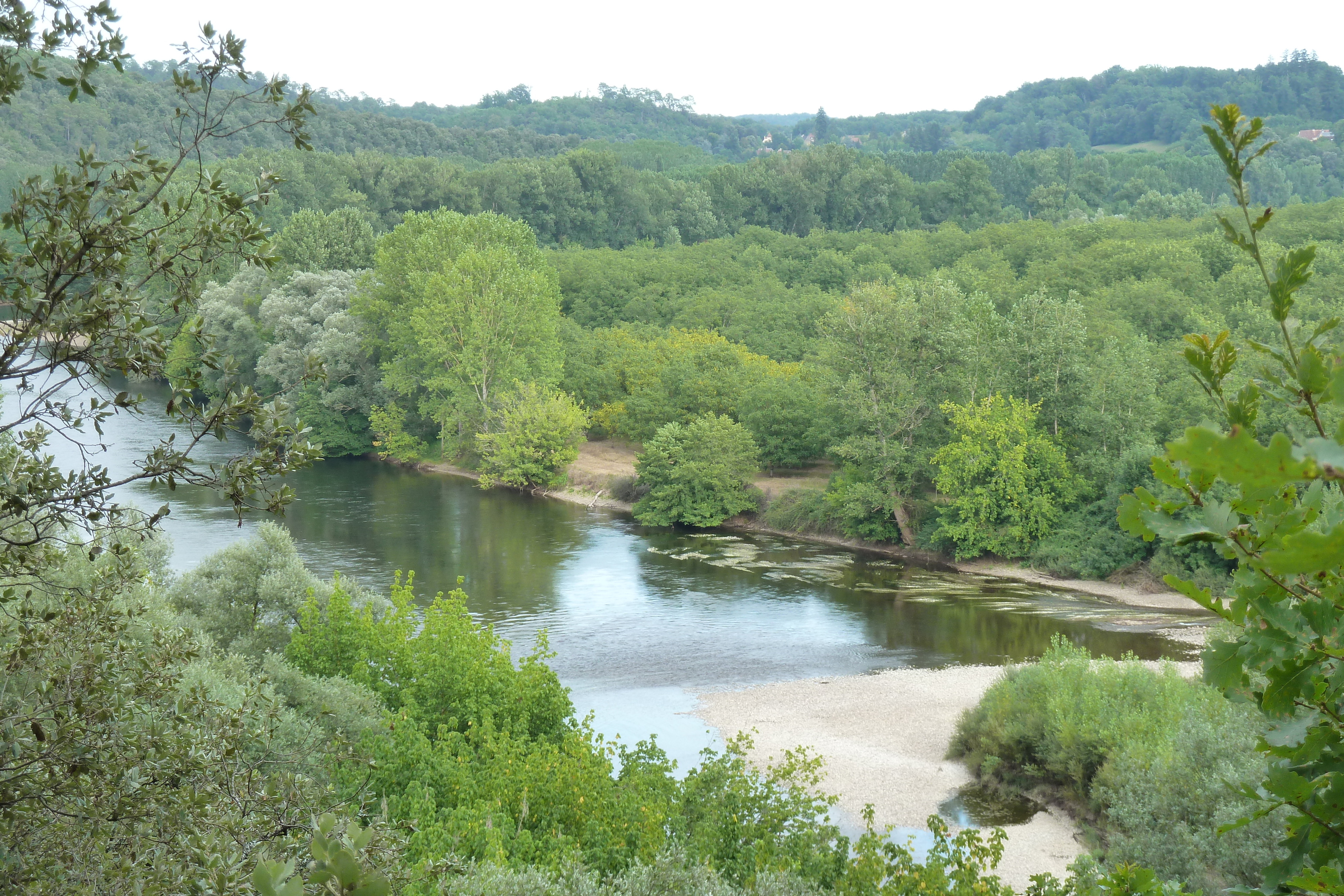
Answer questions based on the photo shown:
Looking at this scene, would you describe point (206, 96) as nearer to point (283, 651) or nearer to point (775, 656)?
point (283, 651)

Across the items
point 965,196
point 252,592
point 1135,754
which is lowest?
point 1135,754

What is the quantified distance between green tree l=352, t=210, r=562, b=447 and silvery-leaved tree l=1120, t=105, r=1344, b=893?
1670 inches

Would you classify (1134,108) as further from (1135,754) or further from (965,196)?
(1135,754)

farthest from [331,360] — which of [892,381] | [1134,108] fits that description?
[1134,108]

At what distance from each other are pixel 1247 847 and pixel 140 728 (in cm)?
1069

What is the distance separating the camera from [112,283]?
5.36m

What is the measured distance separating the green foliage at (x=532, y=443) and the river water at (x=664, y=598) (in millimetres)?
2511

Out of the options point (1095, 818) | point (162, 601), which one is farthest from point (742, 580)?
point (162, 601)

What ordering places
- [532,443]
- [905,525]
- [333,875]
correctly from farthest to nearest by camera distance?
[532,443] < [905,525] < [333,875]

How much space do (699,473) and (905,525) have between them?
708 cm

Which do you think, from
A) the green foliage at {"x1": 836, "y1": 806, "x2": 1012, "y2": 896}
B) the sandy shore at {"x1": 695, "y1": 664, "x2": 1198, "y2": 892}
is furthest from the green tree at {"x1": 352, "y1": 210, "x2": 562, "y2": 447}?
the green foliage at {"x1": 836, "y1": 806, "x2": 1012, "y2": 896}

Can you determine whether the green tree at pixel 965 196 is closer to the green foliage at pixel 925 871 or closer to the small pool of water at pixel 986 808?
the small pool of water at pixel 986 808

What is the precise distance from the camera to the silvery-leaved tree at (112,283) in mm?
5066

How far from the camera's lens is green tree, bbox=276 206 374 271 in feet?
182
